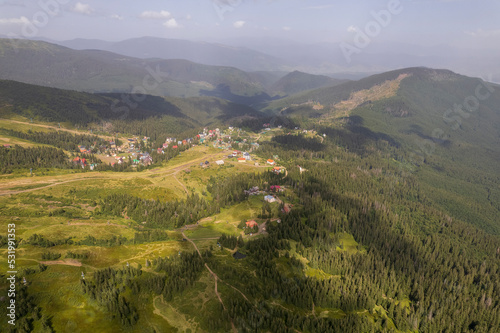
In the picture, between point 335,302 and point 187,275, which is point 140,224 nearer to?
point 187,275

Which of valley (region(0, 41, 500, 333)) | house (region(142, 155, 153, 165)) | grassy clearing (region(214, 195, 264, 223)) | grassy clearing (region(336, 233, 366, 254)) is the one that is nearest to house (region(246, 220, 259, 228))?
valley (region(0, 41, 500, 333))

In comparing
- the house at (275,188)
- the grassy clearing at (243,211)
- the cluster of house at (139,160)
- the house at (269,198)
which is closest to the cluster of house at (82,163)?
the cluster of house at (139,160)

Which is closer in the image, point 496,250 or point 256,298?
point 256,298

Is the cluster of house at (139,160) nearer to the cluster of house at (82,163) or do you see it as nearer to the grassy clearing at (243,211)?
the cluster of house at (82,163)

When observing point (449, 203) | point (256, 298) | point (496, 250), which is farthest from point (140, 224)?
point (449, 203)

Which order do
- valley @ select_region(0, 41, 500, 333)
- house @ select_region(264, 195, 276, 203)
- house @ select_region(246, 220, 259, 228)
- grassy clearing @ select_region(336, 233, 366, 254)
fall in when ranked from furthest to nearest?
house @ select_region(264, 195, 276, 203) → house @ select_region(246, 220, 259, 228) → grassy clearing @ select_region(336, 233, 366, 254) → valley @ select_region(0, 41, 500, 333)

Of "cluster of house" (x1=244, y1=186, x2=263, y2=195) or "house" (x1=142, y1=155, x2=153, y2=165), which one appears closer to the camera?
"cluster of house" (x1=244, y1=186, x2=263, y2=195)

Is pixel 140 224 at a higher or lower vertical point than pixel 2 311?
lower

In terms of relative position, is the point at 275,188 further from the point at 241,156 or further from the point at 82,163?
the point at 82,163

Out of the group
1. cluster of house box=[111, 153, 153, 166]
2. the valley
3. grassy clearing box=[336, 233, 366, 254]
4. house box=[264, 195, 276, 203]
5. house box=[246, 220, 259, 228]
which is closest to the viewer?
the valley

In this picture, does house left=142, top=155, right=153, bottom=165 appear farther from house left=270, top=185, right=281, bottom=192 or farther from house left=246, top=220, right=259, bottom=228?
house left=246, top=220, right=259, bottom=228

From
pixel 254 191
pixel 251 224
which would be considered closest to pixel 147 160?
pixel 254 191
